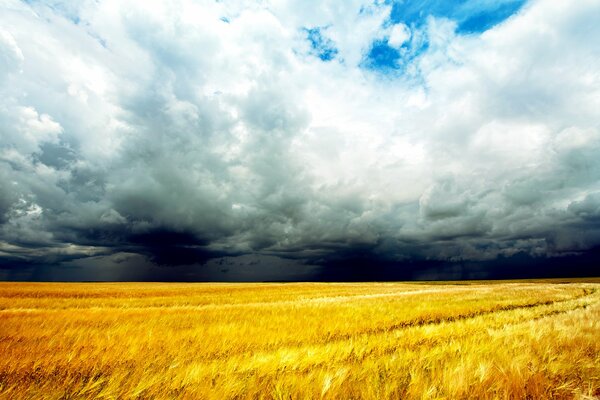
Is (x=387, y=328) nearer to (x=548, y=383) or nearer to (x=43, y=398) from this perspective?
(x=548, y=383)

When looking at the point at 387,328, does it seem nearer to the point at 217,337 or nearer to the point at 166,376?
the point at 217,337

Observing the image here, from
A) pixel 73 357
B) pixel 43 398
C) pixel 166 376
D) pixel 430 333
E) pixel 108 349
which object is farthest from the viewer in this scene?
pixel 430 333

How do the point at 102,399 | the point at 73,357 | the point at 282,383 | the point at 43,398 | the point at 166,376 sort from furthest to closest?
the point at 73,357 < the point at 166,376 < the point at 282,383 < the point at 102,399 < the point at 43,398

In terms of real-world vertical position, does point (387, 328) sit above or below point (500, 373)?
below

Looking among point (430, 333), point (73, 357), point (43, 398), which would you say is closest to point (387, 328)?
point (430, 333)

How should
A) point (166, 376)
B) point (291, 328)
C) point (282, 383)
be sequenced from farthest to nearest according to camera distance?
point (291, 328) → point (166, 376) → point (282, 383)

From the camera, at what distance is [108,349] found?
525 cm

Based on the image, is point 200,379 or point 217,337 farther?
point 217,337

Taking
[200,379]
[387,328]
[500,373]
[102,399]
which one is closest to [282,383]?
[200,379]

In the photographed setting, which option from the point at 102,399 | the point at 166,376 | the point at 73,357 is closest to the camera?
the point at 102,399

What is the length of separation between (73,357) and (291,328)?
4.97m

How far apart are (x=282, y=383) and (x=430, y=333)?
5101 mm

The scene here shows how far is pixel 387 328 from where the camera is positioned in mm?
9023

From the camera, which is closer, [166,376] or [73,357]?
[166,376]
